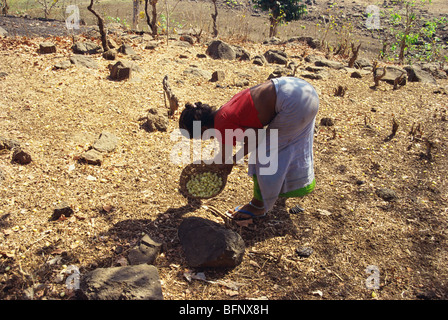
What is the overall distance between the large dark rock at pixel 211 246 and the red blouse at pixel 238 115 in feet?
2.70

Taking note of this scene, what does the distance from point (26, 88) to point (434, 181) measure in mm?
5803

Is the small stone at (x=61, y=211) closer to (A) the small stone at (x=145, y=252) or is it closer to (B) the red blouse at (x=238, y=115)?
(A) the small stone at (x=145, y=252)

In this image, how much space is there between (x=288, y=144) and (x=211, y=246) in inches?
42.4

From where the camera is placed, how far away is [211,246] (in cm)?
290

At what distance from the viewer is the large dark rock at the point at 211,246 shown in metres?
2.87

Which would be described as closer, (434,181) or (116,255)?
(116,255)

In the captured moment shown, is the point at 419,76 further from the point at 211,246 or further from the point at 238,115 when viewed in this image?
the point at 211,246

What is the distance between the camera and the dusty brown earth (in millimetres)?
2871

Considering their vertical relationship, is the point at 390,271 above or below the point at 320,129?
below

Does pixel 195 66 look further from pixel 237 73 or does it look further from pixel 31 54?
pixel 31 54

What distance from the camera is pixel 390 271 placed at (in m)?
2.99

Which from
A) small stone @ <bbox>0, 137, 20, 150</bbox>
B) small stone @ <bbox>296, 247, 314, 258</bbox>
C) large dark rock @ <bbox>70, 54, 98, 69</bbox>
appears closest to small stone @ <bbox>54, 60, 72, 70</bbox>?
large dark rock @ <bbox>70, 54, 98, 69</bbox>

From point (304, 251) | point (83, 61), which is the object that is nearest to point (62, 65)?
point (83, 61)
